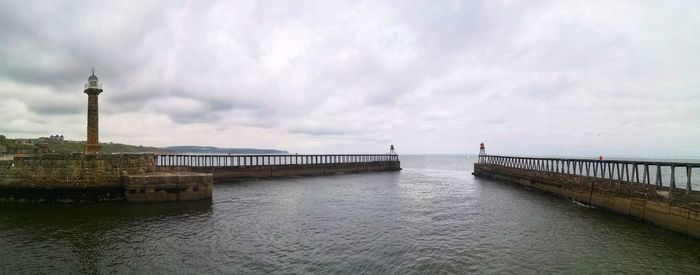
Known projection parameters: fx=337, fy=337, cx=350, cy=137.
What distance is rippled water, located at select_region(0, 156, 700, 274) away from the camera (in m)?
11.2

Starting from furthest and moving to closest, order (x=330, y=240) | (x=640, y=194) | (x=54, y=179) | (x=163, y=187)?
(x=163, y=187) < (x=54, y=179) < (x=640, y=194) < (x=330, y=240)

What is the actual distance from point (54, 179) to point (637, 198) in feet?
116

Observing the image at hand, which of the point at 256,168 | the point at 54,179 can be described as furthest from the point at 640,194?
the point at 256,168

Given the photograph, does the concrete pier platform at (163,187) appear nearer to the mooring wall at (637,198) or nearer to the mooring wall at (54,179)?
the mooring wall at (54,179)

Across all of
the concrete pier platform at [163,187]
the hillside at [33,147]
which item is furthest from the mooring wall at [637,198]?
the hillside at [33,147]

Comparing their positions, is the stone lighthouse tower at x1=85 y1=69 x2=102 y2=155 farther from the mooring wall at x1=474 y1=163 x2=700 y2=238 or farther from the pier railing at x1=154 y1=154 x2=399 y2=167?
the mooring wall at x1=474 y1=163 x2=700 y2=238

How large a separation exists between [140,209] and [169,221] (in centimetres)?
462

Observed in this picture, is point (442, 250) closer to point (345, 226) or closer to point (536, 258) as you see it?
point (536, 258)

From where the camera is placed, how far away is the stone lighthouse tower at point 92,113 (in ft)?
90.2

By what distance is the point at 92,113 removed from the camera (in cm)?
2775

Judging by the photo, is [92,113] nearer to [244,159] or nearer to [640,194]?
[244,159]

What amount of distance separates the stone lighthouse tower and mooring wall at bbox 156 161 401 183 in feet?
24.1

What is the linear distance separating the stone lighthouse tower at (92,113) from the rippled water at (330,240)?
751 cm

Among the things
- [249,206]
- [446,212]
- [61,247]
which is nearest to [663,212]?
[446,212]
